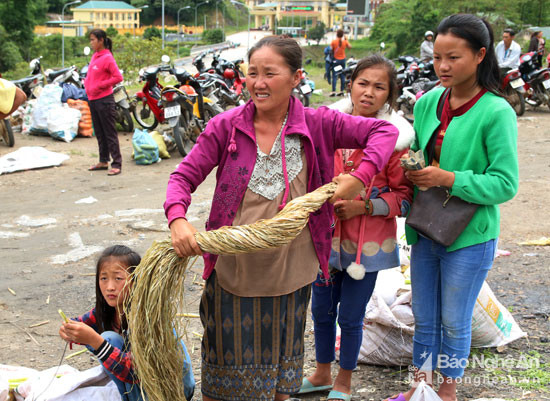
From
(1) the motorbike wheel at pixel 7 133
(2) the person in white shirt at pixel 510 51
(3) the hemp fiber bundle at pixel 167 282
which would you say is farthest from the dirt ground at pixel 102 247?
(2) the person in white shirt at pixel 510 51

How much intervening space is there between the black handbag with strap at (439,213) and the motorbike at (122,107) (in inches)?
264

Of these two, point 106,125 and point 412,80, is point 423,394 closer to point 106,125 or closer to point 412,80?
point 106,125

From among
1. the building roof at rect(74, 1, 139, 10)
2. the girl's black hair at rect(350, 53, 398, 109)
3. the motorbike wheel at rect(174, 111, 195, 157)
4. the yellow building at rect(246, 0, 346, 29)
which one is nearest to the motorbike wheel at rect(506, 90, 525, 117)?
the motorbike wheel at rect(174, 111, 195, 157)

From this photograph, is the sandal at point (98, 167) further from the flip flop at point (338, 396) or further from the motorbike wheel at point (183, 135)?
the flip flop at point (338, 396)

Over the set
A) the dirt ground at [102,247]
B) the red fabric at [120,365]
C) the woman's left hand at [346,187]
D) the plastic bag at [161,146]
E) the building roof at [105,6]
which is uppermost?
the building roof at [105,6]

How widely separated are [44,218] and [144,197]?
→ 3.42 ft

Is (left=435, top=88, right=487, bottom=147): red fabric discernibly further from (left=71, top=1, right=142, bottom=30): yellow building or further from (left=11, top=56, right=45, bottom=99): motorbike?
(left=71, top=1, right=142, bottom=30): yellow building

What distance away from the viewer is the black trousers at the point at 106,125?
22.7 ft

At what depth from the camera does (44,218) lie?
542 cm

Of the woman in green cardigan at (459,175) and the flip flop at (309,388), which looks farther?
the flip flop at (309,388)

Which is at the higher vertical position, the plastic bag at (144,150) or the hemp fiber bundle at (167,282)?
the hemp fiber bundle at (167,282)

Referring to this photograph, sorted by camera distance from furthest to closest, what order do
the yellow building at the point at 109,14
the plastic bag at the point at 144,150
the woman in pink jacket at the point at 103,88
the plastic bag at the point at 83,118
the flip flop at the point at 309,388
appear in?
the yellow building at the point at 109,14 < the plastic bag at the point at 83,118 < the plastic bag at the point at 144,150 < the woman in pink jacket at the point at 103,88 < the flip flop at the point at 309,388

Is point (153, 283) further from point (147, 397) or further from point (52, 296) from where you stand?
point (52, 296)

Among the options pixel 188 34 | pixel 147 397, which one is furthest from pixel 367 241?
pixel 188 34
